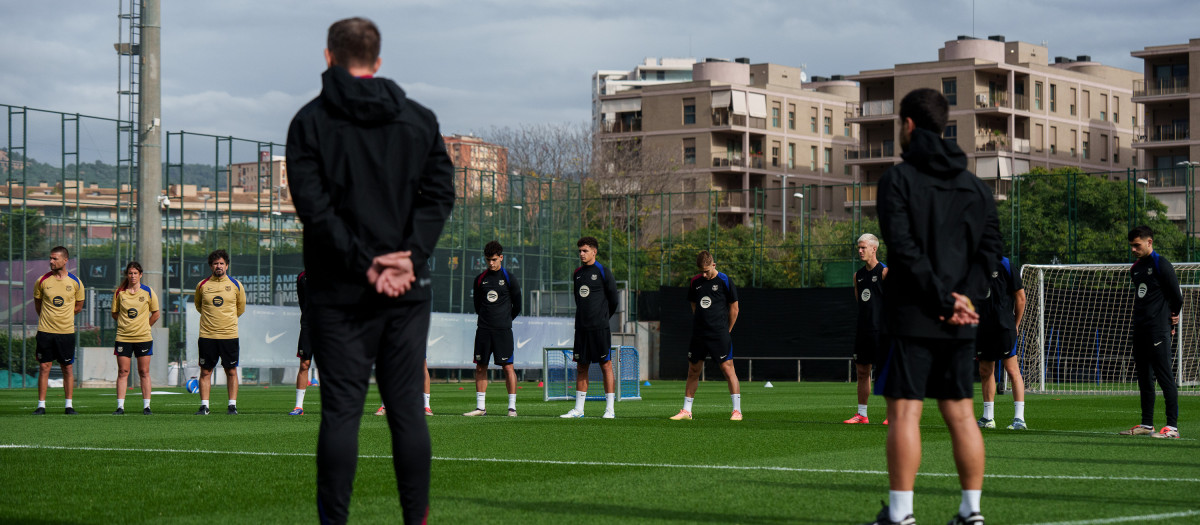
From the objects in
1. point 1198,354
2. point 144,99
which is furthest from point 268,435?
point 1198,354

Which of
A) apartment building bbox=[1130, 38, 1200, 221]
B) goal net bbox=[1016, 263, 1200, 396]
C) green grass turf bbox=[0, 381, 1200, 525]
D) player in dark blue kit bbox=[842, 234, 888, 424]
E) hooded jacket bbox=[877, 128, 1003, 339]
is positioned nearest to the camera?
hooded jacket bbox=[877, 128, 1003, 339]

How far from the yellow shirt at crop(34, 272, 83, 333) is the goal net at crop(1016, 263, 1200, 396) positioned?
15663 mm

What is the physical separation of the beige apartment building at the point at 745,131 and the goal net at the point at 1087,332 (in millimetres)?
51875

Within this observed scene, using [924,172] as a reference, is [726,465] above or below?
below

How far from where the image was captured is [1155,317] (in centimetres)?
1112

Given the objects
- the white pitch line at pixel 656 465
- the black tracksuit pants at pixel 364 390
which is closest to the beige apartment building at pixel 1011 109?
the white pitch line at pixel 656 465

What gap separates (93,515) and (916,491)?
159 inches

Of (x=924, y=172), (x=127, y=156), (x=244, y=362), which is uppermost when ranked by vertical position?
(x=127, y=156)

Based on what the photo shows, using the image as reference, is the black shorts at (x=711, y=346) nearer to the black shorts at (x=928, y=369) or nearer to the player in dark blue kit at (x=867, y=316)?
the player in dark blue kit at (x=867, y=316)

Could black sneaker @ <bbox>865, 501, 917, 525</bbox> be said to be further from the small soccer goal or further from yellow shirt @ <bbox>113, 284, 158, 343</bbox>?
the small soccer goal

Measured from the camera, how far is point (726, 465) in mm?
8266

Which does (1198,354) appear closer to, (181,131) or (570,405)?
(570,405)

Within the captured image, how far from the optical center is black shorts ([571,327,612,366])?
46.7ft

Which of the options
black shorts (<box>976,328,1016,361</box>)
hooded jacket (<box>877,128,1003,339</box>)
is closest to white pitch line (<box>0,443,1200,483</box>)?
hooded jacket (<box>877,128,1003,339</box>)
